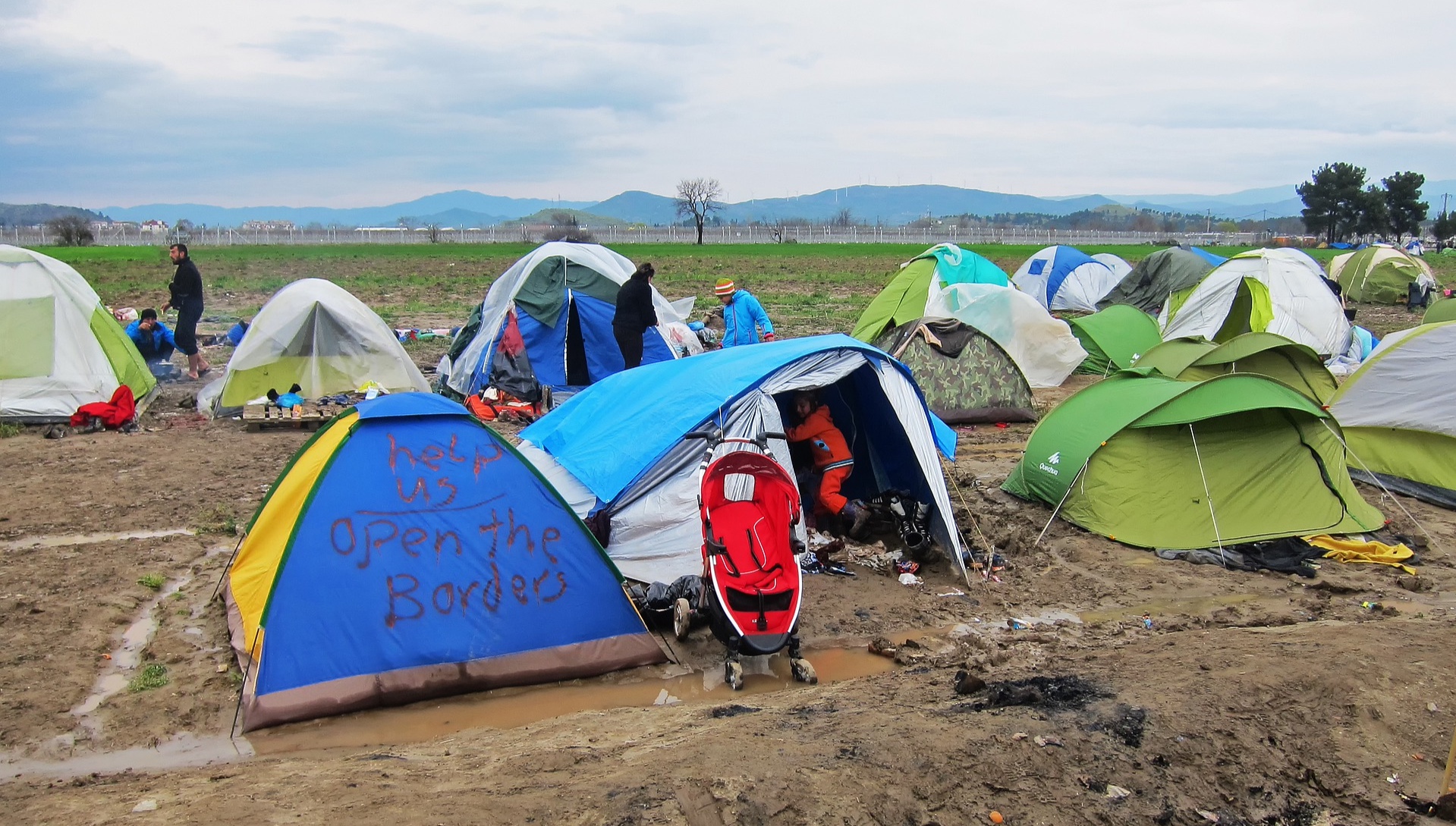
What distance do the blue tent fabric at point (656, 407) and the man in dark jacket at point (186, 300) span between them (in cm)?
745

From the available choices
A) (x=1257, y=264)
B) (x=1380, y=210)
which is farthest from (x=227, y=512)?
(x=1380, y=210)

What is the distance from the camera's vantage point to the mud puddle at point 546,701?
16.7 feet

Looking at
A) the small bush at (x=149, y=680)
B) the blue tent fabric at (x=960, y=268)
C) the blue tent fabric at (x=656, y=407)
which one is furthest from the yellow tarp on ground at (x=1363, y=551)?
the blue tent fabric at (x=960, y=268)

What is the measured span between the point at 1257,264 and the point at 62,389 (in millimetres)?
18233

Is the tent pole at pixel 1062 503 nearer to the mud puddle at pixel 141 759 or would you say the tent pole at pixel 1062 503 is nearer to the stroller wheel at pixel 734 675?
the stroller wheel at pixel 734 675

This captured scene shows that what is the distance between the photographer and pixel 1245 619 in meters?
6.68

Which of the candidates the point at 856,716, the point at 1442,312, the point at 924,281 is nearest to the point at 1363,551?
the point at 856,716

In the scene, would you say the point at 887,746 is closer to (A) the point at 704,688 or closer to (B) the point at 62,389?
(A) the point at 704,688

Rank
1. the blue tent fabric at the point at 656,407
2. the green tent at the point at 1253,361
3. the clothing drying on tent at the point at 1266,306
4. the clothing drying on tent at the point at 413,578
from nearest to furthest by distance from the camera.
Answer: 1. the clothing drying on tent at the point at 413,578
2. the blue tent fabric at the point at 656,407
3. the green tent at the point at 1253,361
4. the clothing drying on tent at the point at 1266,306

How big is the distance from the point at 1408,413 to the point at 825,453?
231 inches

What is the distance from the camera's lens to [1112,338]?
15.9 meters

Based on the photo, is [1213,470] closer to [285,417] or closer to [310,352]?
[285,417]

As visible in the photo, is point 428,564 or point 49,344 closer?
point 428,564

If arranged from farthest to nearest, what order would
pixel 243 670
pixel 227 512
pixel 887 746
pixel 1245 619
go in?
pixel 227 512 → pixel 1245 619 → pixel 243 670 → pixel 887 746
